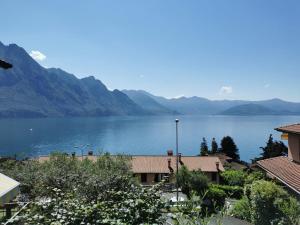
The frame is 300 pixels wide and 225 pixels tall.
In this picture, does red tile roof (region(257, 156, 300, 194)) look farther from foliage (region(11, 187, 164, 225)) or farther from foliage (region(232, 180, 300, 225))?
foliage (region(11, 187, 164, 225))

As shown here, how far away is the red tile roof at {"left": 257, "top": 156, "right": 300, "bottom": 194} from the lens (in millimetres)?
17422

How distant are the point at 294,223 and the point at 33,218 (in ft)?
25.9

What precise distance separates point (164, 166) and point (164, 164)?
2.19 ft

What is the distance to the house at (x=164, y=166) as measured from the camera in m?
57.9

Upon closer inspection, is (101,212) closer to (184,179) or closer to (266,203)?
(266,203)

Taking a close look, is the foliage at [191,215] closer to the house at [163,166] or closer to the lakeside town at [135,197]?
the lakeside town at [135,197]

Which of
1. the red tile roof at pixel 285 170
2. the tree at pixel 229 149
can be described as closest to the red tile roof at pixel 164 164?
the tree at pixel 229 149

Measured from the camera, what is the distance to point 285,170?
1991 centimetres

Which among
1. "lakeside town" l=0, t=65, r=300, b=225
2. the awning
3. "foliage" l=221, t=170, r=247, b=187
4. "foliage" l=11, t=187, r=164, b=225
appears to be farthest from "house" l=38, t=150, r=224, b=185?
"foliage" l=11, t=187, r=164, b=225

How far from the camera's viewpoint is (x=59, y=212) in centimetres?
579

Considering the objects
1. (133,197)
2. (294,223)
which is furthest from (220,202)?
(133,197)

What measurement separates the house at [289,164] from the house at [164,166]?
3436 cm

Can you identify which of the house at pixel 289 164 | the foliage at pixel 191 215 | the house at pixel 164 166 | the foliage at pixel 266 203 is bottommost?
the house at pixel 164 166

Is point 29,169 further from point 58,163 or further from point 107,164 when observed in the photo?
point 107,164
